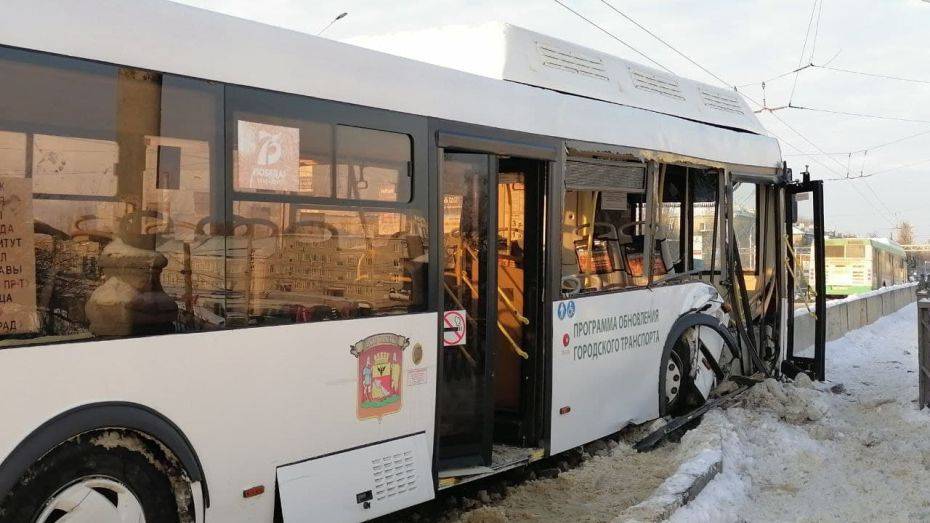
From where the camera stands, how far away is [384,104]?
5.04 m

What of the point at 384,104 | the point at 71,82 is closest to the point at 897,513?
the point at 384,104

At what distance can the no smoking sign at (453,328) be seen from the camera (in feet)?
18.2

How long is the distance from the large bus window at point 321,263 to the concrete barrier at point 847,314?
10328 mm

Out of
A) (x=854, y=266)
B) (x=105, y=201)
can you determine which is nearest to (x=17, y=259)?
(x=105, y=201)

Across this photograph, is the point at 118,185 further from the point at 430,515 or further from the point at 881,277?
the point at 881,277

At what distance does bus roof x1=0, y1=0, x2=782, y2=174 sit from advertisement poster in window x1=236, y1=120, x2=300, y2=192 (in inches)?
9.0

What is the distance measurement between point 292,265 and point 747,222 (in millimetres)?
6634

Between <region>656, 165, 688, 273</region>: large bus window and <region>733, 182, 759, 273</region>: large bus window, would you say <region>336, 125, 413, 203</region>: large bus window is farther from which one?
<region>733, 182, 759, 273</region>: large bus window

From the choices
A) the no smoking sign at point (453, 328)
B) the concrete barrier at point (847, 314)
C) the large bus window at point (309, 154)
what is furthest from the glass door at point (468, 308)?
the concrete barrier at point (847, 314)

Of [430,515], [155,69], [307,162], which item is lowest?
[430,515]

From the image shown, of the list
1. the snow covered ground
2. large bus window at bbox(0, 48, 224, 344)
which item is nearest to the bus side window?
large bus window at bbox(0, 48, 224, 344)

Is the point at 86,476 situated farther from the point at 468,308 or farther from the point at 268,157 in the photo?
the point at 468,308

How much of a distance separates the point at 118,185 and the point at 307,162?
3.45 feet

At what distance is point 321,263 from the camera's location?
4629mm
